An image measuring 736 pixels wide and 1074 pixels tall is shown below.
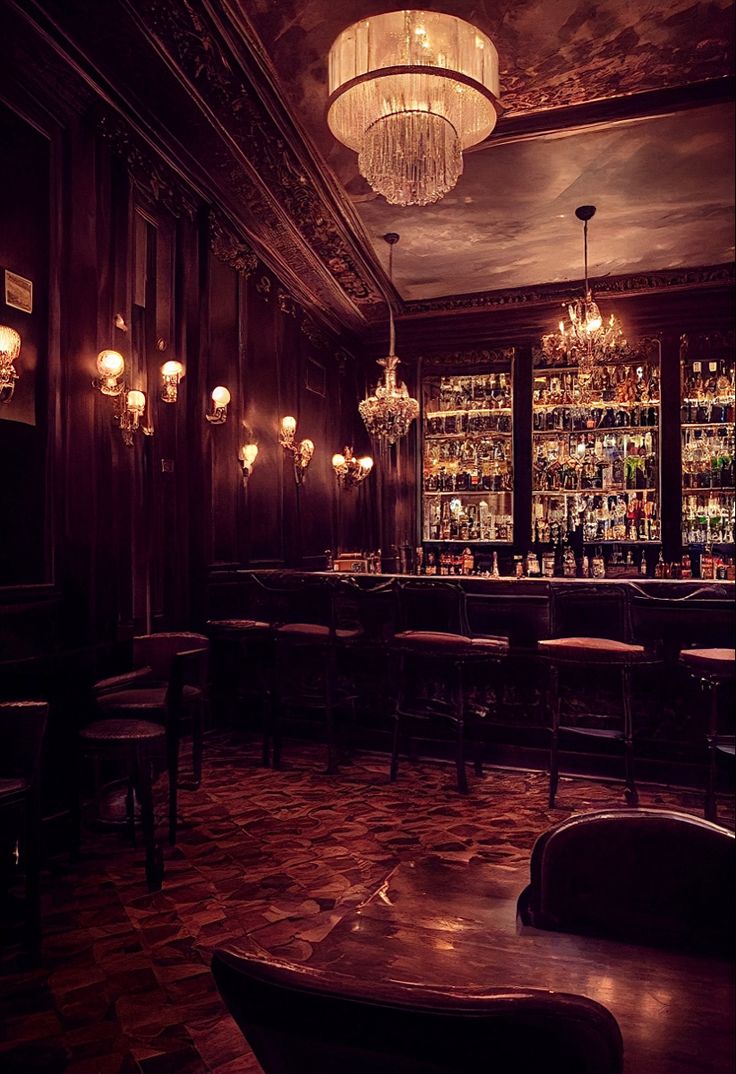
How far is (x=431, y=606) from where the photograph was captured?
4.35m

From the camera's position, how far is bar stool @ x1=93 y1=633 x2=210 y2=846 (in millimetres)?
3225

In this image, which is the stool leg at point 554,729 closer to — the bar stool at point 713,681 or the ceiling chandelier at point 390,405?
the bar stool at point 713,681

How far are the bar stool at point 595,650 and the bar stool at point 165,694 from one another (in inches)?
74.5

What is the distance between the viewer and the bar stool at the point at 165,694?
322 cm

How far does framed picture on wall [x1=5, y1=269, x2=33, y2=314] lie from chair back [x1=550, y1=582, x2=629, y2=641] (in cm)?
305

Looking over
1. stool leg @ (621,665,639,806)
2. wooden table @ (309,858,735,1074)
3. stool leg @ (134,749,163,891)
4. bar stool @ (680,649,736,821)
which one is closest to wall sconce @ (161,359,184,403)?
stool leg @ (134,749,163,891)

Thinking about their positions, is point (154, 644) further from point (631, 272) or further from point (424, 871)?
point (631, 272)

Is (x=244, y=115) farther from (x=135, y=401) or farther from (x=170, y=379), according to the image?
(x=135, y=401)

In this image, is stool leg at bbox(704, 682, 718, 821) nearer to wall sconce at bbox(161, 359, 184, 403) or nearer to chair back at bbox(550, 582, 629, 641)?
chair back at bbox(550, 582, 629, 641)

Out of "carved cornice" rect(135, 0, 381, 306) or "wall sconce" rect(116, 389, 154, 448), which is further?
"wall sconce" rect(116, 389, 154, 448)

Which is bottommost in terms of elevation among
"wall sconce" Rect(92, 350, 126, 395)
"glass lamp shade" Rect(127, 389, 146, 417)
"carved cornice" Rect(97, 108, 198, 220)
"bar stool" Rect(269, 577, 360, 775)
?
"bar stool" Rect(269, 577, 360, 775)

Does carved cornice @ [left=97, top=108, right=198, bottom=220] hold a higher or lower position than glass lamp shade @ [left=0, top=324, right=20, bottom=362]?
higher

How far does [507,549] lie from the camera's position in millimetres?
8258

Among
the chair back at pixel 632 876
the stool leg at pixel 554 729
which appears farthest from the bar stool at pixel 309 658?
the chair back at pixel 632 876
